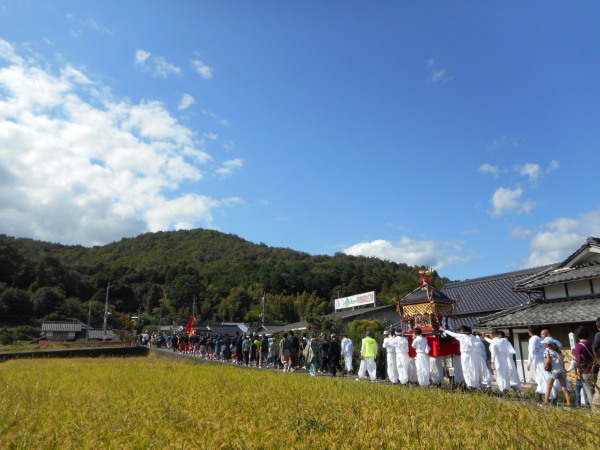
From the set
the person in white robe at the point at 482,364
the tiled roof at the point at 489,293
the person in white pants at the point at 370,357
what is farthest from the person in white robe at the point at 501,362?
the tiled roof at the point at 489,293

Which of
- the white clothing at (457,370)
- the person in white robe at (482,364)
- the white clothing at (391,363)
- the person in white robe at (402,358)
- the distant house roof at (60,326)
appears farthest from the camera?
the distant house roof at (60,326)

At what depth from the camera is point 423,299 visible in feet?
37.8

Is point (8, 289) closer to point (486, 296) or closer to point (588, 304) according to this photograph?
point (486, 296)

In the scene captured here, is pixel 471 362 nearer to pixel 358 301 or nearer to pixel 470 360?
pixel 470 360

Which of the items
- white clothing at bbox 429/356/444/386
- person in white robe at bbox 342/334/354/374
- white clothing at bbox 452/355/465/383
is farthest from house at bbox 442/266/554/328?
white clothing at bbox 429/356/444/386

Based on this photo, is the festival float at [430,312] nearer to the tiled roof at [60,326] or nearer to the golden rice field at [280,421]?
the golden rice field at [280,421]

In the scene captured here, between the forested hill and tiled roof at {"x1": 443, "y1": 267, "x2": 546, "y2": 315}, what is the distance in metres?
32.5

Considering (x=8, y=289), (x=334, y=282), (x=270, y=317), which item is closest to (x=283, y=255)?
(x=334, y=282)

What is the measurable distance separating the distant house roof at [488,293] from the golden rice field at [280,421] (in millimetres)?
13237

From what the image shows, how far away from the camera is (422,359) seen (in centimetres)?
1004

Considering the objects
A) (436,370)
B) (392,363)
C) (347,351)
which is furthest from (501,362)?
(347,351)

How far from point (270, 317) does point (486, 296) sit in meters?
51.8

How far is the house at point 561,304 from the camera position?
12.9m

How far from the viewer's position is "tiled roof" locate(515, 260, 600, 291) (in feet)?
46.2
